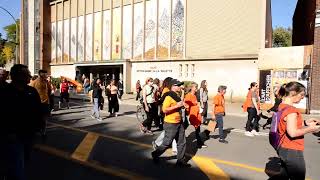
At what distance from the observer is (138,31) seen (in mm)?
37625

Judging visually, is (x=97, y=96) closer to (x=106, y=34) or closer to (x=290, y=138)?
(x=290, y=138)

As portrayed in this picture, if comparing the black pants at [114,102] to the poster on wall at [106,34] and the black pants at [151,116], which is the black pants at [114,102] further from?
the poster on wall at [106,34]

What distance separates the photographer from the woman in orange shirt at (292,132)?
4309 millimetres

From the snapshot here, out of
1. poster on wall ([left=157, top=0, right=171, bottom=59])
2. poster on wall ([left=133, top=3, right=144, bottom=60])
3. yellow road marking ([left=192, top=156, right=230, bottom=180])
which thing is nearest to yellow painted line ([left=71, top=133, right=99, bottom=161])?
yellow road marking ([left=192, top=156, right=230, bottom=180])

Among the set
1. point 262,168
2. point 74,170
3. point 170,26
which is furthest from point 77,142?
point 170,26

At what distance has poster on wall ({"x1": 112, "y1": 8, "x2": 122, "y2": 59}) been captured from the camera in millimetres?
39938

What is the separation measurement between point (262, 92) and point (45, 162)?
21386 mm

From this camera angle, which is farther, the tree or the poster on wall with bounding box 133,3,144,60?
the tree

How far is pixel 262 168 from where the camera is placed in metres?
7.36

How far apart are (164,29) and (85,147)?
87.7 ft

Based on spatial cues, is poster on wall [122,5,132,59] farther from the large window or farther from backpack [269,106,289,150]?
backpack [269,106,289,150]

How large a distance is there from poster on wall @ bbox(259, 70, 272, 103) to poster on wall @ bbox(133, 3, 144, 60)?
1367 cm

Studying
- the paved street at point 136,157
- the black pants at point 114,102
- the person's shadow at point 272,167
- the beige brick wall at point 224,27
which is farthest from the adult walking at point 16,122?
the beige brick wall at point 224,27

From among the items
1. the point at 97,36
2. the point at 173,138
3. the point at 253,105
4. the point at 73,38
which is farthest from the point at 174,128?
the point at 73,38
